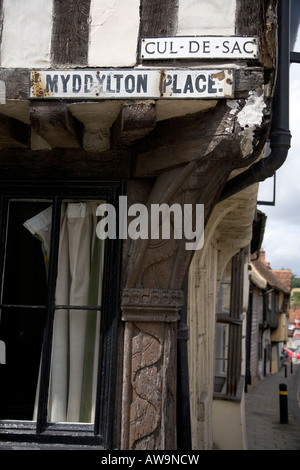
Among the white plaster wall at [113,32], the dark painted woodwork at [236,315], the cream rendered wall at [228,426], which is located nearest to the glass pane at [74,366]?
the white plaster wall at [113,32]

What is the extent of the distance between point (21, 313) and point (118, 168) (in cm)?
211

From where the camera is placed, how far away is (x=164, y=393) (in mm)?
3104

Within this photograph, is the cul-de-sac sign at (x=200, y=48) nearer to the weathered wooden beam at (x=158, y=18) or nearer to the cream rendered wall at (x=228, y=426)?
the weathered wooden beam at (x=158, y=18)

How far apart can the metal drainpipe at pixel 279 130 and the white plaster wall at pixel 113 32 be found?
121 cm

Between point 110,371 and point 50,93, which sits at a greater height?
point 50,93

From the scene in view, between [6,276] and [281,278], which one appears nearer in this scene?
[6,276]

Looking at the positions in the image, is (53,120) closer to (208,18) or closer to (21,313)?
(208,18)

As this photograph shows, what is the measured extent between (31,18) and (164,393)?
2602mm

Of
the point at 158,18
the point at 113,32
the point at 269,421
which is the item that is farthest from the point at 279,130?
the point at 269,421

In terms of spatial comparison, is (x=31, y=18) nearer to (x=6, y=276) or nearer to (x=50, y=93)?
(x=50, y=93)

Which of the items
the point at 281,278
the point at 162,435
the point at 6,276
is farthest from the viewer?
the point at 281,278

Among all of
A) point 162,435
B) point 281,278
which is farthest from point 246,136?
point 281,278

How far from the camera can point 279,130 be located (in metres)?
3.53

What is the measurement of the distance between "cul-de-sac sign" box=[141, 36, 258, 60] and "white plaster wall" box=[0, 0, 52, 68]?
66cm
